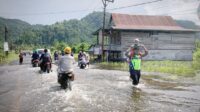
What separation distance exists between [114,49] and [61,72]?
3191 centimetres

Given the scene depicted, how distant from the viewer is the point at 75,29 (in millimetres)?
168625

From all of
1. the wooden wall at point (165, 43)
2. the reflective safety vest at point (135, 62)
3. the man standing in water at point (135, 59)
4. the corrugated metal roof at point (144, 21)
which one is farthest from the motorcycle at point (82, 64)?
the corrugated metal roof at point (144, 21)

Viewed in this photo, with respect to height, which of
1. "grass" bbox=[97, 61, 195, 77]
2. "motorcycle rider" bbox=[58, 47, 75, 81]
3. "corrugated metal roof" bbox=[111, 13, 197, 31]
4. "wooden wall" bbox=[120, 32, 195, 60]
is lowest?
"grass" bbox=[97, 61, 195, 77]

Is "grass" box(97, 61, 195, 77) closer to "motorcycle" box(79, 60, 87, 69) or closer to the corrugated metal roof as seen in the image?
"motorcycle" box(79, 60, 87, 69)

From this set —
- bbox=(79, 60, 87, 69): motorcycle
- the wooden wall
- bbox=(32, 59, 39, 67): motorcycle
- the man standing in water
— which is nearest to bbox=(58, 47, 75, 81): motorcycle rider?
the man standing in water

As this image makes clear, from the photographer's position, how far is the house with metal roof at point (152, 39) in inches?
1718

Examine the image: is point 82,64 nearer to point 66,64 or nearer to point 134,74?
point 134,74

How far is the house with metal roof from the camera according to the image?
4362cm

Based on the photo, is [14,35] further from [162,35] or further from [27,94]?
[27,94]

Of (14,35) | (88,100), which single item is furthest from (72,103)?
(14,35)

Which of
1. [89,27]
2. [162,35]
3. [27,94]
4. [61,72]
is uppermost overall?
[89,27]

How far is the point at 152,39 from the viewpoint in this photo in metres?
44.5

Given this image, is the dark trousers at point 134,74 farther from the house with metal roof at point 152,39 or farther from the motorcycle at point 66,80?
the house with metal roof at point 152,39

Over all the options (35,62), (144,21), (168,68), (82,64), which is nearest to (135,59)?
(82,64)
